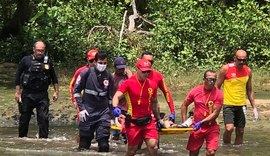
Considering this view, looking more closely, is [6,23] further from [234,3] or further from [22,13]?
[234,3]

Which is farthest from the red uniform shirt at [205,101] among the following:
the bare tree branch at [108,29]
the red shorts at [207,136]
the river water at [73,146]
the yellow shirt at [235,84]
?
the bare tree branch at [108,29]

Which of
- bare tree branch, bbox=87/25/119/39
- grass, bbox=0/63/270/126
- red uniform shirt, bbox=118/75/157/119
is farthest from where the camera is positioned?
bare tree branch, bbox=87/25/119/39

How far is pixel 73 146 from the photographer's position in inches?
411

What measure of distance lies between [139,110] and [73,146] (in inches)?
101

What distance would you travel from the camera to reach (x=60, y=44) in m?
23.3

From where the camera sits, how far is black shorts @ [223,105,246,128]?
10.6 metres

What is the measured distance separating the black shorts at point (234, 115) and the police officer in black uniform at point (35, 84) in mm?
3107

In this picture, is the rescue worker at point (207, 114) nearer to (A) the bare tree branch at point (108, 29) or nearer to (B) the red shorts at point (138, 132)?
(B) the red shorts at point (138, 132)

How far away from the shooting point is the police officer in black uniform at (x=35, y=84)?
1082 cm

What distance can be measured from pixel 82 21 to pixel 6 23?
3.52 m

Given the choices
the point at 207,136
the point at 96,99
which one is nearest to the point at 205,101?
the point at 207,136

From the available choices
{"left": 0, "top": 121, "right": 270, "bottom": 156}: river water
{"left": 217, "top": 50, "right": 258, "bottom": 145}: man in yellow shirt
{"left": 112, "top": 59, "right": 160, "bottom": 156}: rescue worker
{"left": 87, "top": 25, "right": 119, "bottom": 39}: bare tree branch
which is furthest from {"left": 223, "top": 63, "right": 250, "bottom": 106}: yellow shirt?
{"left": 87, "top": 25, "right": 119, "bottom": 39}: bare tree branch

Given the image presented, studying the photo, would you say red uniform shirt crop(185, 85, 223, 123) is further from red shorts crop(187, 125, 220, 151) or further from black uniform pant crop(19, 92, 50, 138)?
black uniform pant crop(19, 92, 50, 138)

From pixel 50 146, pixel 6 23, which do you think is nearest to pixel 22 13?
pixel 6 23
